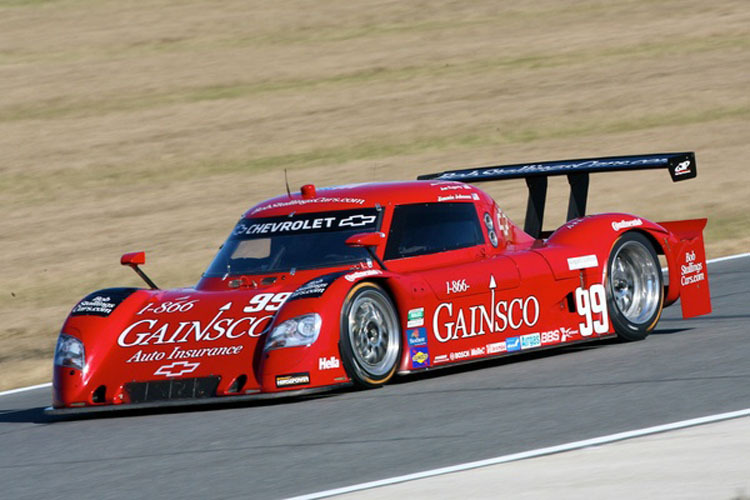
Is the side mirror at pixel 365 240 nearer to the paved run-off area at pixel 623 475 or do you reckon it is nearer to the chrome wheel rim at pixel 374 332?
the chrome wheel rim at pixel 374 332

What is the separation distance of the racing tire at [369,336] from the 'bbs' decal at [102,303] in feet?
5.57

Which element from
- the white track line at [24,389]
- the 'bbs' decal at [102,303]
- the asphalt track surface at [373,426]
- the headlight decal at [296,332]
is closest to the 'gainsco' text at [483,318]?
the asphalt track surface at [373,426]

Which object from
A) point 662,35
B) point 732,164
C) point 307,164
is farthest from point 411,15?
point 732,164

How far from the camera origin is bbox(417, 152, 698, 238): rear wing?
437 inches

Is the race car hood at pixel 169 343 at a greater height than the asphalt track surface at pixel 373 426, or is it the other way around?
the race car hood at pixel 169 343

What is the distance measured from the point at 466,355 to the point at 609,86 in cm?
1773

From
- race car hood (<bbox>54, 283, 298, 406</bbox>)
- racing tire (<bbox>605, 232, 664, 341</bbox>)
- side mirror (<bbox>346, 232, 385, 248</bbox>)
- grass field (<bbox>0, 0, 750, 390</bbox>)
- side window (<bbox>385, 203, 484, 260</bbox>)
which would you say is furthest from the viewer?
grass field (<bbox>0, 0, 750, 390</bbox>)

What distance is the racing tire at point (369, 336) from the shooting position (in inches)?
344

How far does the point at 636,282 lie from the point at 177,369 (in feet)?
12.3

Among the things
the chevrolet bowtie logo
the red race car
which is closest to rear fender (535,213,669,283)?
the red race car

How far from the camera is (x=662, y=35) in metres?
29.4

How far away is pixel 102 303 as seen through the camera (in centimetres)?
953

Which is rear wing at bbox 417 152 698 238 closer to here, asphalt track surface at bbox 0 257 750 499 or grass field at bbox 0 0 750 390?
asphalt track surface at bbox 0 257 750 499

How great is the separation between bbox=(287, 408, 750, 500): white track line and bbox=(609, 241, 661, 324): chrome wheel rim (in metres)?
3.43
